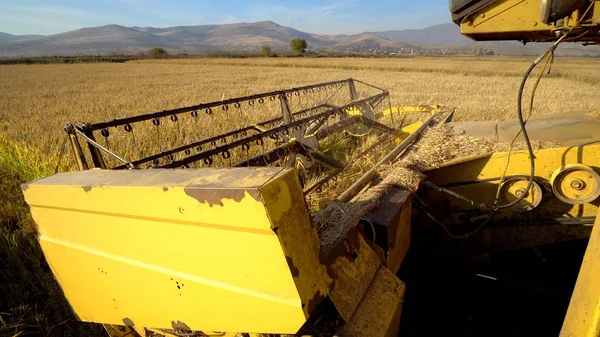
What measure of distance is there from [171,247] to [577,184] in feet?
7.38

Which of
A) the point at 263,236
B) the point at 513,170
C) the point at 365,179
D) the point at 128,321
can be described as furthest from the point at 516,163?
the point at 128,321

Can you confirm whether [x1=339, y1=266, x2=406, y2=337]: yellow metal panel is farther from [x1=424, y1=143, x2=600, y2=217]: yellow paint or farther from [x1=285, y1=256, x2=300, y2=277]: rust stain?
[x1=424, y1=143, x2=600, y2=217]: yellow paint

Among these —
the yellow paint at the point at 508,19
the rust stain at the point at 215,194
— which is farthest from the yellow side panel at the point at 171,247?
the yellow paint at the point at 508,19

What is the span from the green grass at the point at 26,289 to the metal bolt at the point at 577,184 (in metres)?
3.09

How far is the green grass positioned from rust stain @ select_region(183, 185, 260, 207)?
1842 millimetres

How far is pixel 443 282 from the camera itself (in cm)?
279

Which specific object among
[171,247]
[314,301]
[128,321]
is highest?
[171,247]

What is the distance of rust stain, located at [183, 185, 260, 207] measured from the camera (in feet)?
3.18

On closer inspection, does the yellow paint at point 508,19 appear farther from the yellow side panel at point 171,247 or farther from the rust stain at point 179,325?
the rust stain at point 179,325


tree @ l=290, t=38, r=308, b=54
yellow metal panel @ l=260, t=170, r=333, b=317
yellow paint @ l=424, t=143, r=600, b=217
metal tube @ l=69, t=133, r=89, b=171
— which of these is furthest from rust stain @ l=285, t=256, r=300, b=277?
tree @ l=290, t=38, r=308, b=54

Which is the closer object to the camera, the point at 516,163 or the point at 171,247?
the point at 171,247

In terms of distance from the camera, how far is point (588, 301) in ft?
3.54

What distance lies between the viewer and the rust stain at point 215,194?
3.18 ft

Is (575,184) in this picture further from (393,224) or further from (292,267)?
(292,267)
